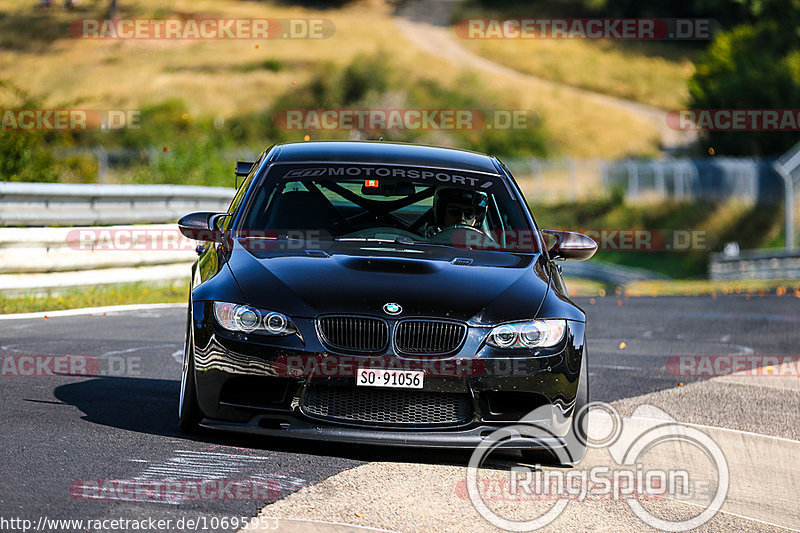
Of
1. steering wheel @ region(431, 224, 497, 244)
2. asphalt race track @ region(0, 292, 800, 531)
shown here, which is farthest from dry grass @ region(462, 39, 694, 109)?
steering wheel @ region(431, 224, 497, 244)

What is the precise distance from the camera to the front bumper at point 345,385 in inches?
229

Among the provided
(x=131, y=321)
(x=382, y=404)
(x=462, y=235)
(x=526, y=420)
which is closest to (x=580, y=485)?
(x=526, y=420)

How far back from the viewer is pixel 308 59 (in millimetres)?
79500

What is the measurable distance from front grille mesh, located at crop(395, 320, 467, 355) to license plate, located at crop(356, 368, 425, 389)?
0.12 metres

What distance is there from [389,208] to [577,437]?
194 cm

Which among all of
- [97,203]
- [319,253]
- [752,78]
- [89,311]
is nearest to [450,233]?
[319,253]

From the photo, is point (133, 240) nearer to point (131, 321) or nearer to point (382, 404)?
point (131, 321)

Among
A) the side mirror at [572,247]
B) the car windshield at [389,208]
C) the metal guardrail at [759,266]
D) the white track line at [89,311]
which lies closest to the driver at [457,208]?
the car windshield at [389,208]

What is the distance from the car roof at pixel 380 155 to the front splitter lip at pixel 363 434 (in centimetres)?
208

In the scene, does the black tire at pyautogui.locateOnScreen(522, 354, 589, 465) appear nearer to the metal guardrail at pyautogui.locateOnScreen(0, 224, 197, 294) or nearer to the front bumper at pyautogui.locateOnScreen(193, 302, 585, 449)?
the front bumper at pyautogui.locateOnScreen(193, 302, 585, 449)

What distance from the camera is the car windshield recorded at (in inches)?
280

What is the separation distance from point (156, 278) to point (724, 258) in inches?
856

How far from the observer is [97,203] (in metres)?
14.3

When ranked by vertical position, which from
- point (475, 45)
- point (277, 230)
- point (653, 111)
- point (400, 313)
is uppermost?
point (475, 45)
